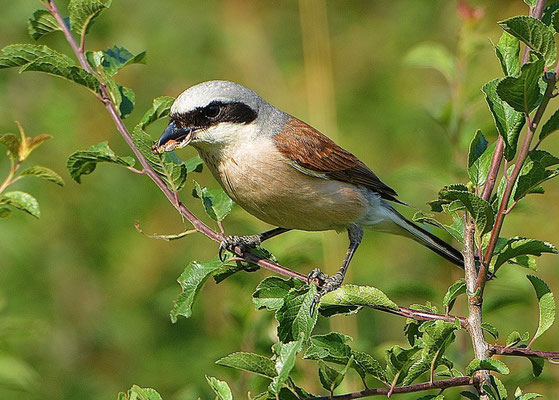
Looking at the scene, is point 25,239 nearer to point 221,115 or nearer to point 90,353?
point 90,353

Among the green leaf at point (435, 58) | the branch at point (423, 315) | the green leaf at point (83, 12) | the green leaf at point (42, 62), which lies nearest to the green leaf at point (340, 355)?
the branch at point (423, 315)

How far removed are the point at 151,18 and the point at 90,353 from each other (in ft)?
7.96

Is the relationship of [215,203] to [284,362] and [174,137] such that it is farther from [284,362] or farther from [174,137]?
[284,362]

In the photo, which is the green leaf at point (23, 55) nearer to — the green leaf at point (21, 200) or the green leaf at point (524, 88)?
the green leaf at point (21, 200)

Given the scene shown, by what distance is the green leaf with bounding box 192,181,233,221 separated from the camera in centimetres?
235

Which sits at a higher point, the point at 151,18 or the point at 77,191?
the point at 151,18

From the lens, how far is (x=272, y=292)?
6.56 feet

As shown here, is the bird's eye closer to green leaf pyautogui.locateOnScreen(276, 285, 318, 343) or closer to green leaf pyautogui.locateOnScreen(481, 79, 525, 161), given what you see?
green leaf pyautogui.locateOnScreen(276, 285, 318, 343)

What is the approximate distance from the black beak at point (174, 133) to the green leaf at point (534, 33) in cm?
129

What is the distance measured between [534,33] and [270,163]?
4.64ft

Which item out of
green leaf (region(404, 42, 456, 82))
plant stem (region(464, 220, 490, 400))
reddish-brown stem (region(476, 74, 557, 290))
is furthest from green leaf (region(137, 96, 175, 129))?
green leaf (region(404, 42, 456, 82))

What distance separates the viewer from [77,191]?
482cm

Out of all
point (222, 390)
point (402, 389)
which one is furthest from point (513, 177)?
point (222, 390)

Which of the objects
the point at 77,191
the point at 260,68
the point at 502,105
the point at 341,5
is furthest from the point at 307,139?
the point at 341,5
